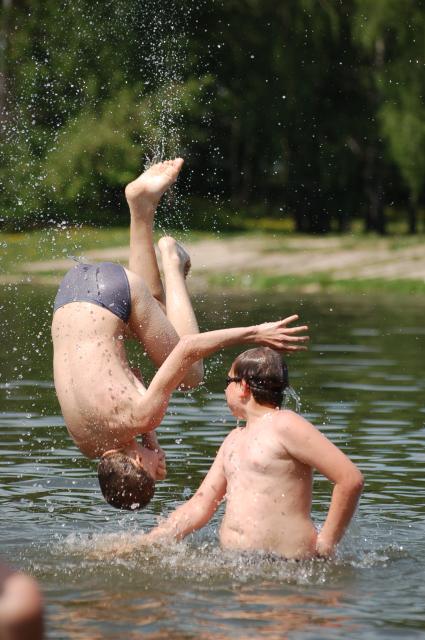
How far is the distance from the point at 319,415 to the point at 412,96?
29230 millimetres

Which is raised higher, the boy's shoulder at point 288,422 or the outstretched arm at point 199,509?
the boy's shoulder at point 288,422

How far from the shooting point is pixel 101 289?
293 inches

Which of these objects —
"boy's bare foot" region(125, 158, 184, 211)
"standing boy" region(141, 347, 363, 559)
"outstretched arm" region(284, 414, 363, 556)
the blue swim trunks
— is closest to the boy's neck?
"standing boy" region(141, 347, 363, 559)

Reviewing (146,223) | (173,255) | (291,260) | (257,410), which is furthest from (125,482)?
(291,260)

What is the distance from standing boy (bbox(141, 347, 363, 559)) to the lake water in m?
0.13

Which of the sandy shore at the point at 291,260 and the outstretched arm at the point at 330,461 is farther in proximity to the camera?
the sandy shore at the point at 291,260

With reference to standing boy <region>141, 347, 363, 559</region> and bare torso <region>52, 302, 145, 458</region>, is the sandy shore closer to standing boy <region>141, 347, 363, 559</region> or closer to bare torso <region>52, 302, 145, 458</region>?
bare torso <region>52, 302, 145, 458</region>

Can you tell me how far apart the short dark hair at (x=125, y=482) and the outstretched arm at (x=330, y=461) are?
34.2 inches

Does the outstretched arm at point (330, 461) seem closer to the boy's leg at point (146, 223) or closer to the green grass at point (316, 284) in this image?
the boy's leg at point (146, 223)

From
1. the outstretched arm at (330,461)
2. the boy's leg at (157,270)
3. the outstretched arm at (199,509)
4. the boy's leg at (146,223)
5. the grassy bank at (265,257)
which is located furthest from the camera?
the grassy bank at (265,257)

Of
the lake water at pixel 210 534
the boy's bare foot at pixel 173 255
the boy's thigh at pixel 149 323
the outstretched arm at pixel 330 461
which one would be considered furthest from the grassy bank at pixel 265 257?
the outstretched arm at pixel 330 461

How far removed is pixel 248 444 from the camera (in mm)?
6730

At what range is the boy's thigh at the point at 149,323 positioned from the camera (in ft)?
24.7

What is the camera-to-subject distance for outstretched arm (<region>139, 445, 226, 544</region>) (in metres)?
7.00
